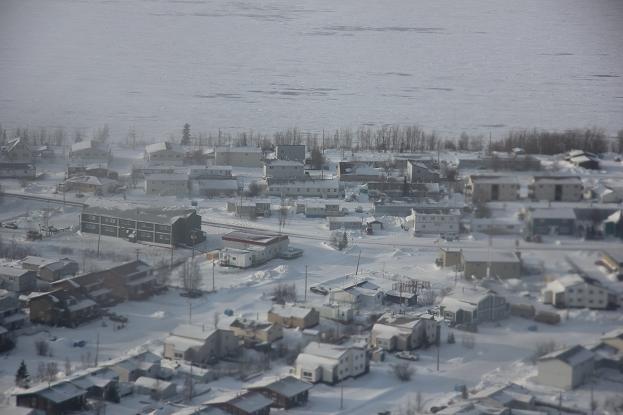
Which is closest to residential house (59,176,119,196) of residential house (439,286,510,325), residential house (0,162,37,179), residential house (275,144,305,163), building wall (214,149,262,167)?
residential house (0,162,37,179)

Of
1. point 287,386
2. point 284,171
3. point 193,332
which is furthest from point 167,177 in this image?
point 287,386

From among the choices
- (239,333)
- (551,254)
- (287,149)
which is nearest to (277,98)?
(287,149)

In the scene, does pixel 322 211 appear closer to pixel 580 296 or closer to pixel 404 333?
pixel 580 296

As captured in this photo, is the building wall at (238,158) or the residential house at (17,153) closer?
the residential house at (17,153)

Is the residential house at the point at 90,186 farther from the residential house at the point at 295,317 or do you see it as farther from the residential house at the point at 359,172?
the residential house at the point at 295,317

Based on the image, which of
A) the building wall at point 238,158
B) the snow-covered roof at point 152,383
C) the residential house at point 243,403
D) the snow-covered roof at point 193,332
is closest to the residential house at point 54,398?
the snow-covered roof at point 152,383

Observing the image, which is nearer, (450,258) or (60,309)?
(60,309)
